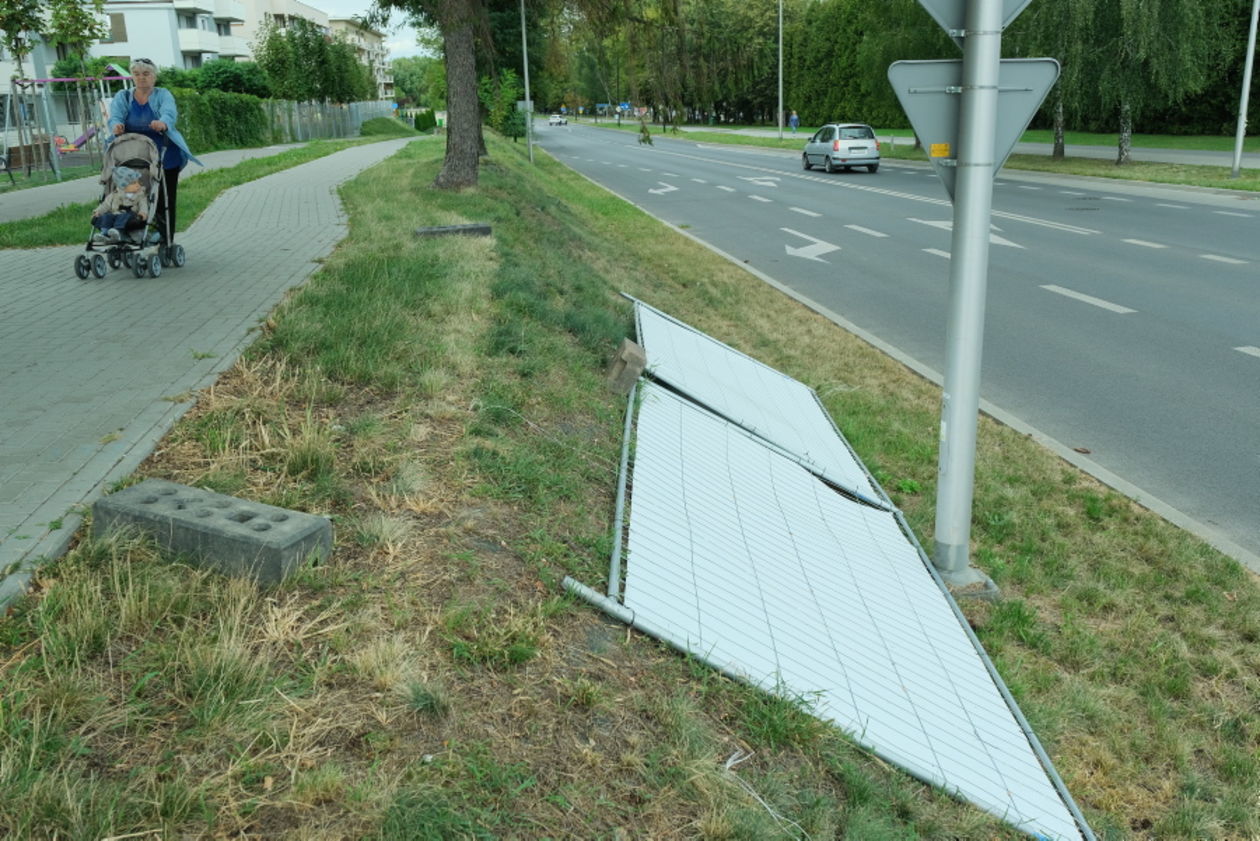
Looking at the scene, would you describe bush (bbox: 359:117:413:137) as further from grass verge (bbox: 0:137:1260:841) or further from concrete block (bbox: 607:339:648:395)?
grass verge (bbox: 0:137:1260:841)

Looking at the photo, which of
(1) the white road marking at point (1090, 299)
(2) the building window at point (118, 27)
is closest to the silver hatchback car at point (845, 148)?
(1) the white road marking at point (1090, 299)

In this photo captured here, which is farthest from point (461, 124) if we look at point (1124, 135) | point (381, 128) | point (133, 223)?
point (381, 128)

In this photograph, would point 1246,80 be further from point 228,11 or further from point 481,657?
point 228,11

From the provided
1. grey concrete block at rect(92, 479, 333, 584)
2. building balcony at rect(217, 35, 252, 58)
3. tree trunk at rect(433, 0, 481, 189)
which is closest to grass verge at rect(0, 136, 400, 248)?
tree trunk at rect(433, 0, 481, 189)

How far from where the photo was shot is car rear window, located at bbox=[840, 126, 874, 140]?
3550 cm

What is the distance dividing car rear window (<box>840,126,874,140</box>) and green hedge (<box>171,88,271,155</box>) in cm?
2165

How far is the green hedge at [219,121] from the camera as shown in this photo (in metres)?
36.0

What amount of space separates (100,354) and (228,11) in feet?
317

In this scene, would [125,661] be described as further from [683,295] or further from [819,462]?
[683,295]

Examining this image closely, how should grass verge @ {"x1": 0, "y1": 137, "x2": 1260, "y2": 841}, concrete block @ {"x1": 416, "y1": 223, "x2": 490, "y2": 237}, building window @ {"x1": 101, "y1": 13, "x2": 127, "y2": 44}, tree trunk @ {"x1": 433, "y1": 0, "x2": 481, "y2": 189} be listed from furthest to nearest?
building window @ {"x1": 101, "y1": 13, "x2": 127, "y2": 44} < tree trunk @ {"x1": 433, "y1": 0, "x2": 481, "y2": 189} < concrete block @ {"x1": 416, "y1": 223, "x2": 490, "y2": 237} < grass verge @ {"x1": 0, "y1": 137, "x2": 1260, "y2": 841}

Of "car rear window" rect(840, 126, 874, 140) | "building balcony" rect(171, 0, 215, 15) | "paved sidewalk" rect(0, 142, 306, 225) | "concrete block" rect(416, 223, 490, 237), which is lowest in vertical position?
"concrete block" rect(416, 223, 490, 237)

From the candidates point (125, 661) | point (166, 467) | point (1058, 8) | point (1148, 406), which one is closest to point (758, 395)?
point (1148, 406)

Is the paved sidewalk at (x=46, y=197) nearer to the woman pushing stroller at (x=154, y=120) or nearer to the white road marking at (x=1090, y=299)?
the woman pushing stroller at (x=154, y=120)

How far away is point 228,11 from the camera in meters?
91.1
